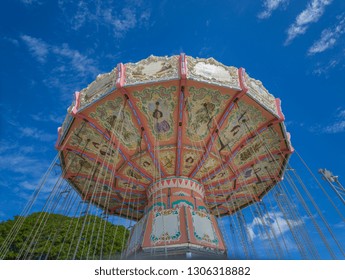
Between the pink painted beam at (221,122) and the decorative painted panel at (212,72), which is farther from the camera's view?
the pink painted beam at (221,122)

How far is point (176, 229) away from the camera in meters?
7.81

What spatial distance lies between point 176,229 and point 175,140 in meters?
2.85

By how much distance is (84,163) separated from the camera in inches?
395

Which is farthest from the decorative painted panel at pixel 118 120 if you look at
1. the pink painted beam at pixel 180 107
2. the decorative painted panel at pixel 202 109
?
the decorative painted panel at pixel 202 109

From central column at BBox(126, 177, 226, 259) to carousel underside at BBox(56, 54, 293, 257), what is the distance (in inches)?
1.2

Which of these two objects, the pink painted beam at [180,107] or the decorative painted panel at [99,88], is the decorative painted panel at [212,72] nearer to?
the pink painted beam at [180,107]

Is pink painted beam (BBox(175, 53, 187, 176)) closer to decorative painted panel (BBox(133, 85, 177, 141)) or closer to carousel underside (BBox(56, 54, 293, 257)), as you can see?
carousel underside (BBox(56, 54, 293, 257))

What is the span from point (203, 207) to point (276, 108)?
413 cm

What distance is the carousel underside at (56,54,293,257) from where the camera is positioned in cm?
757

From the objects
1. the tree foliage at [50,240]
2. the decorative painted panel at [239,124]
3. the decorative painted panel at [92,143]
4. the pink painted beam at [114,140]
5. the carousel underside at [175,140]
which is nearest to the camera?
the carousel underside at [175,140]

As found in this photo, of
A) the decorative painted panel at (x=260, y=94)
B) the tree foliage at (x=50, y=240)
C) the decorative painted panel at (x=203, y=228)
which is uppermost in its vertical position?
the decorative painted panel at (x=260, y=94)

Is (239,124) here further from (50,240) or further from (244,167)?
(50,240)

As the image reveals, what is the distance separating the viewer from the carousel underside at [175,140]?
24.8ft

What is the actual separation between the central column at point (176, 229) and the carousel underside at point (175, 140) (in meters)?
0.03
